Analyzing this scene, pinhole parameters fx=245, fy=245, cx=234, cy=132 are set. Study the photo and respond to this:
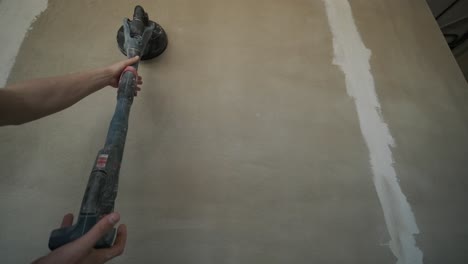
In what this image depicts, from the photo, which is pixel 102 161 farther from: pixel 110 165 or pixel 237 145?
pixel 237 145

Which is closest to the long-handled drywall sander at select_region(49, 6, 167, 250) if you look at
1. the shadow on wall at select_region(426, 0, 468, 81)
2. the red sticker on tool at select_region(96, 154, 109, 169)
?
the red sticker on tool at select_region(96, 154, 109, 169)

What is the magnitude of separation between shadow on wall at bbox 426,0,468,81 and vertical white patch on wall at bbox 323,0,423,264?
2.11 m

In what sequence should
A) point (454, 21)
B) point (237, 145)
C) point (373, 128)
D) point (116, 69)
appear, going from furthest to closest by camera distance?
point (454, 21), point (373, 128), point (237, 145), point (116, 69)

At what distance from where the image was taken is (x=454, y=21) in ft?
8.73

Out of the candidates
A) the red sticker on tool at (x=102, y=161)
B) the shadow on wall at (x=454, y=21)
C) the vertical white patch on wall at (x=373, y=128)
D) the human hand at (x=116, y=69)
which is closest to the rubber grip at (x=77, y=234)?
the red sticker on tool at (x=102, y=161)

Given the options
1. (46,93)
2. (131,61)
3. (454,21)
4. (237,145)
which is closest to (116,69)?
(131,61)

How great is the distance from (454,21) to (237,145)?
127 inches

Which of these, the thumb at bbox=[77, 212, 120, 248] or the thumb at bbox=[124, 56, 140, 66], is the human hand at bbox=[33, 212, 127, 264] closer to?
the thumb at bbox=[77, 212, 120, 248]

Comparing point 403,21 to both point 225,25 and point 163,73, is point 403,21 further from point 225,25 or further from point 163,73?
point 163,73

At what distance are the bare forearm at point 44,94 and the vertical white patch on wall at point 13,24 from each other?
15.6 inches

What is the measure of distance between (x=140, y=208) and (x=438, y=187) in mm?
1126

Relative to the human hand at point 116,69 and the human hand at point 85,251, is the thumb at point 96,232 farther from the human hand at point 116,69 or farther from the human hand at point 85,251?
the human hand at point 116,69

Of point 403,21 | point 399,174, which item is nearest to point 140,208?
point 399,174

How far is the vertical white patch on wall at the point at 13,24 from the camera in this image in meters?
0.85
